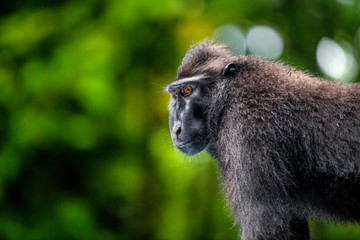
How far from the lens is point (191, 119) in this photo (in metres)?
→ 6.15

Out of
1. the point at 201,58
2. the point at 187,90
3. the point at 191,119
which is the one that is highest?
the point at 201,58

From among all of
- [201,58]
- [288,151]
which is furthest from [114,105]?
[288,151]

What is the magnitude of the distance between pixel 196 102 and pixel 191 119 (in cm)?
20

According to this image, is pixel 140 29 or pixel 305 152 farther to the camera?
pixel 140 29

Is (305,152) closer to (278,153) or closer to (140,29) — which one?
(278,153)

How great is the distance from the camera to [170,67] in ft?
33.2

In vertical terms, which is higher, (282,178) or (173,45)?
(173,45)

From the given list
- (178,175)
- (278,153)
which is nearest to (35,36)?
(178,175)

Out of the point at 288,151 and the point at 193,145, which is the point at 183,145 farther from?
the point at 288,151

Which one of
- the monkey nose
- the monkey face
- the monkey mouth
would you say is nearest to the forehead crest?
the monkey face

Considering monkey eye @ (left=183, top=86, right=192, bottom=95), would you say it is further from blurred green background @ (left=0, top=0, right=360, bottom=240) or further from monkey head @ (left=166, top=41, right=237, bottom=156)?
blurred green background @ (left=0, top=0, right=360, bottom=240)

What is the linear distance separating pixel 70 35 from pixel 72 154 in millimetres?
2034

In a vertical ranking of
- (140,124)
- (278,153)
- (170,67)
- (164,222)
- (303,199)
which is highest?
(170,67)

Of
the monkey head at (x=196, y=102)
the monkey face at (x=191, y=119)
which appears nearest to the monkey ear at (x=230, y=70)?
the monkey head at (x=196, y=102)
